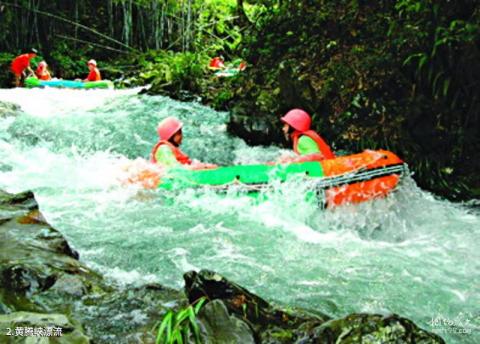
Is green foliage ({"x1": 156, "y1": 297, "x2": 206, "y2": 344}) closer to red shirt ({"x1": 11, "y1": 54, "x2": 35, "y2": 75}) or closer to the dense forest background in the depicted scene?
the dense forest background

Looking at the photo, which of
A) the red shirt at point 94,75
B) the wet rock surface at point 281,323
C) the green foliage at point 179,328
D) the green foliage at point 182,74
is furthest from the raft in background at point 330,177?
the red shirt at point 94,75

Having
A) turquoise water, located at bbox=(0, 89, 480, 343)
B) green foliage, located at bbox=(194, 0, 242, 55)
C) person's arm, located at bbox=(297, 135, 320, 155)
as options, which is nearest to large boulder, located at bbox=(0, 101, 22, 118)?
turquoise water, located at bbox=(0, 89, 480, 343)

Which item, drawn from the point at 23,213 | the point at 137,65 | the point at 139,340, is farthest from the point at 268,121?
the point at 137,65

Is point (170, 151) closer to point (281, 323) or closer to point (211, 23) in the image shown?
point (281, 323)

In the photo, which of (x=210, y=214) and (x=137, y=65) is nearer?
(x=210, y=214)

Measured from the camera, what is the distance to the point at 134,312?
9.21 feet

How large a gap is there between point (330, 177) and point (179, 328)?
3.43m

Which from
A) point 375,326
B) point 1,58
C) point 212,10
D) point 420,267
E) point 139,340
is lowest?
point 420,267

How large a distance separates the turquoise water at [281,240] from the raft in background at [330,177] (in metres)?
0.13

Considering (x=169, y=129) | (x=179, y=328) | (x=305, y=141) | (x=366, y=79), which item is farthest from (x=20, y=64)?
(x=179, y=328)

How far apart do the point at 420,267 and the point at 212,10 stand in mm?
12134

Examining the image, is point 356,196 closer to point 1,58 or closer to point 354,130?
point 354,130

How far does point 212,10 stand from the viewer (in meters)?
14.9

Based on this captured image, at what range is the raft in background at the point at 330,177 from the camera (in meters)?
5.44
